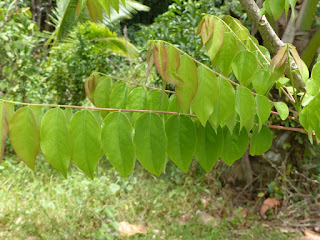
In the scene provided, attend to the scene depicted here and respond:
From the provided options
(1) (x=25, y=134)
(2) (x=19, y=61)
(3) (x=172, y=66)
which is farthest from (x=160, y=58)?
(2) (x=19, y=61)

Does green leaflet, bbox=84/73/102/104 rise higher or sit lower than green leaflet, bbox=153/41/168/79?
lower

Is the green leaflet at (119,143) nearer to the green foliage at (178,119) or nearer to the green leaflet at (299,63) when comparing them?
the green foliage at (178,119)

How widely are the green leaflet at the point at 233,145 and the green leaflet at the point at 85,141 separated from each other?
0.24 meters

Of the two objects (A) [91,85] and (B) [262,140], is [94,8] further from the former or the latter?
(B) [262,140]

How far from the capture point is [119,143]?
51 centimetres

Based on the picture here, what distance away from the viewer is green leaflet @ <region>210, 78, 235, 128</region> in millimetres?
534

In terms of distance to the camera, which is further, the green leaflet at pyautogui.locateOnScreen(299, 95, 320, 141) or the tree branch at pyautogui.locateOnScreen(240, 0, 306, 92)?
the tree branch at pyautogui.locateOnScreen(240, 0, 306, 92)

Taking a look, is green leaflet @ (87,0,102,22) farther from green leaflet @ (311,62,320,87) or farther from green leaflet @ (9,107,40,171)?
green leaflet @ (311,62,320,87)

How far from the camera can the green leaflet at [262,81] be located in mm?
608

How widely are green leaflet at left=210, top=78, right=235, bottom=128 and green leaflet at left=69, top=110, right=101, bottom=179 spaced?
7.5 inches

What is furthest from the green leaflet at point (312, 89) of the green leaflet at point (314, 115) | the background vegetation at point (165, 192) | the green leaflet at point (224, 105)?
the background vegetation at point (165, 192)

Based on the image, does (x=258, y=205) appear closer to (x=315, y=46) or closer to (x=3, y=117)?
(x=315, y=46)

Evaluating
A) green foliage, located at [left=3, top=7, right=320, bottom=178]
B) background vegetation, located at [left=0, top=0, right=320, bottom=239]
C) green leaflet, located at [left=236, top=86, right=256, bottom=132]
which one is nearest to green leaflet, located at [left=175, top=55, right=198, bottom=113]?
green foliage, located at [left=3, top=7, right=320, bottom=178]

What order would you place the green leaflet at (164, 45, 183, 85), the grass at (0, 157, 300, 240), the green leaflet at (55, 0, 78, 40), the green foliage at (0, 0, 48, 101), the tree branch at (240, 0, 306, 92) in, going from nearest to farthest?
1. the green leaflet at (164, 45, 183, 85)
2. the tree branch at (240, 0, 306, 92)
3. the grass at (0, 157, 300, 240)
4. the green foliage at (0, 0, 48, 101)
5. the green leaflet at (55, 0, 78, 40)
